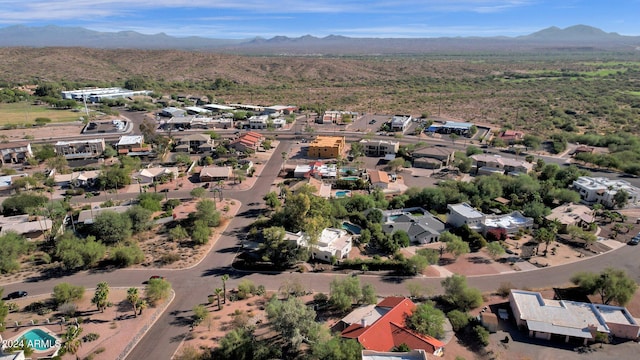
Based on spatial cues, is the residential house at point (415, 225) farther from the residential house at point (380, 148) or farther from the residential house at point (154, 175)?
the residential house at point (154, 175)

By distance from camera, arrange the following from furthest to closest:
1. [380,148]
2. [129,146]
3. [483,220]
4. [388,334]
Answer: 1. [380,148]
2. [129,146]
3. [483,220]
4. [388,334]

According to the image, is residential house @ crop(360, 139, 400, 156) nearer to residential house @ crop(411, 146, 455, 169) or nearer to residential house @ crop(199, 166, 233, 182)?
residential house @ crop(411, 146, 455, 169)

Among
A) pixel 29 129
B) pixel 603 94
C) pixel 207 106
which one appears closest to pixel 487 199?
pixel 207 106

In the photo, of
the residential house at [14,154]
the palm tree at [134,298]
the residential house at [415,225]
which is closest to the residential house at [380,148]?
the residential house at [415,225]

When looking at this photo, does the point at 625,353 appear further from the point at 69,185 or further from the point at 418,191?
the point at 69,185

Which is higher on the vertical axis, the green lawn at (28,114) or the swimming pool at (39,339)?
the green lawn at (28,114)

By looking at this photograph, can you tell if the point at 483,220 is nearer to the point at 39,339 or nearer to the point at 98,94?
the point at 39,339

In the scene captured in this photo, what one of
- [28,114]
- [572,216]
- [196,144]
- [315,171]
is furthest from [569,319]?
[28,114]
